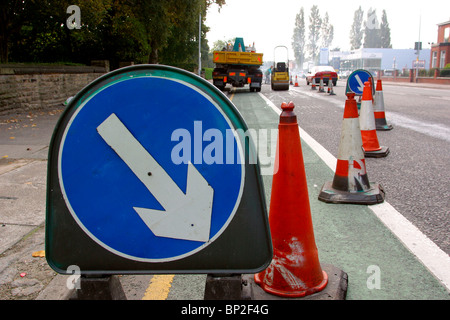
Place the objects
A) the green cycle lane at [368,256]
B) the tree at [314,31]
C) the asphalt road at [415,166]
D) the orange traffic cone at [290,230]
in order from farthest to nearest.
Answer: the tree at [314,31] < the asphalt road at [415,166] < the green cycle lane at [368,256] < the orange traffic cone at [290,230]

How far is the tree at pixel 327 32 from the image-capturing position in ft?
461

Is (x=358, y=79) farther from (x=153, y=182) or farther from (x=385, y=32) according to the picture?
(x=385, y=32)

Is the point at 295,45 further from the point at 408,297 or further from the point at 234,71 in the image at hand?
the point at 408,297

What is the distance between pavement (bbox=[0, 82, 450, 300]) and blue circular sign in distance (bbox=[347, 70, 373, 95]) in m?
4.61

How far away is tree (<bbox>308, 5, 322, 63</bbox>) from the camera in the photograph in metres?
139

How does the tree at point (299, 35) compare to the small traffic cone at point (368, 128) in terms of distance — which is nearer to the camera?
the small traffic cone at point (368, 128)

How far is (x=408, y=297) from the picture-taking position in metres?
2.36

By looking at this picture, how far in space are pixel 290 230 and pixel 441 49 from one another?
218 feet

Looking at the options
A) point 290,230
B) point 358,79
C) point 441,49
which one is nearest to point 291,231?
point 290,230

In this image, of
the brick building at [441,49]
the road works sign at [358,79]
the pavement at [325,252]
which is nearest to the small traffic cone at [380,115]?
the road works sign at [358,79]

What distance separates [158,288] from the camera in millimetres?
2541

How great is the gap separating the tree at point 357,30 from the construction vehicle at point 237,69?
395 ft

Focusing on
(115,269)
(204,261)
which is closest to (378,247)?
(204,261)

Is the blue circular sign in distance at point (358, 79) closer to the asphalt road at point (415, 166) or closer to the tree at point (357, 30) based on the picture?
the asphalt road at point (415, 166)
